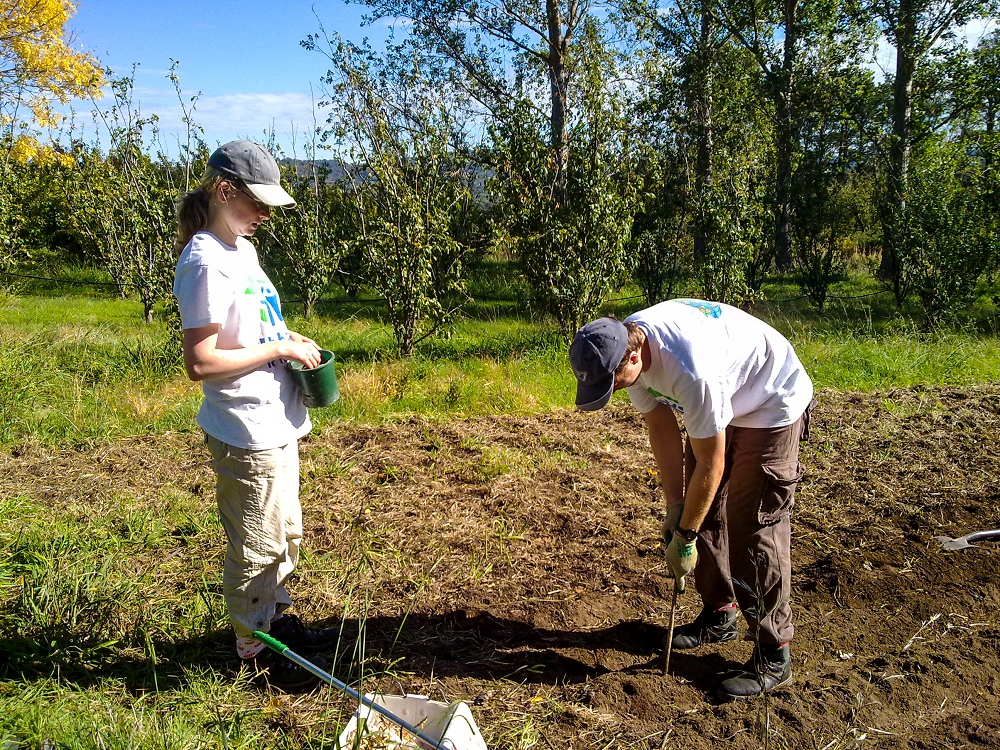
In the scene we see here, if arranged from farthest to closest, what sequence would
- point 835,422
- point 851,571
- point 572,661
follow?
point 835,422 → point 851,571 → point 572,661

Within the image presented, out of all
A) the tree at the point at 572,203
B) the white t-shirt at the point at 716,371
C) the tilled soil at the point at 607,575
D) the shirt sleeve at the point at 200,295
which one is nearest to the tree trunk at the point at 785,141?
the tree at the point at 572,203

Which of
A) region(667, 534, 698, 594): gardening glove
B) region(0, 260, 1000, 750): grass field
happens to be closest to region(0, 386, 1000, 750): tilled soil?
region(0, 260, 1000, 750): grass field

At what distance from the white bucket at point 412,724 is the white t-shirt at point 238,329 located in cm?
84

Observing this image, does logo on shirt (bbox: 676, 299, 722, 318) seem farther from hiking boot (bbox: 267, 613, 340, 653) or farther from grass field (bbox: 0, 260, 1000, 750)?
hiking boot (bbox: 267, 613, 340, 653)

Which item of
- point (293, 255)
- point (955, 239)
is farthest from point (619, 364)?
point (293, 255)

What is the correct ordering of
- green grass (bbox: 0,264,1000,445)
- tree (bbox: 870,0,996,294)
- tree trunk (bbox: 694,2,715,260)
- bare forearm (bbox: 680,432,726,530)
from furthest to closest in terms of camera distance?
tree (bbox: 870,0,996,294) < tree trunk (bbox: 694,2,715,260) < green grass (bbox: 0,264,1000,445) < bare forearm (bbox: 680,432,726,530)

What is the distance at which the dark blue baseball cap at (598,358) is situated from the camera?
1981 mm

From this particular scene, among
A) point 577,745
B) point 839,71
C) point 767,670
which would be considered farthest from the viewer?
point 839,71

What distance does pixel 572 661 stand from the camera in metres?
2.71

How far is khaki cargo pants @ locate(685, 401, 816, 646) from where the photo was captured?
7.82 feet

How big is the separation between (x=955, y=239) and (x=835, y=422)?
190 inches

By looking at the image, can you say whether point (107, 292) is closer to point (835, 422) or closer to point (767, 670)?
point (835, 422)

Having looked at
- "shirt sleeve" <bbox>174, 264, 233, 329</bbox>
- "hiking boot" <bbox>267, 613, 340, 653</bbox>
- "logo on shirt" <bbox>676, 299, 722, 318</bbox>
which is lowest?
"hiking boot" <bbox>267, 613, 340, 653</bbox>

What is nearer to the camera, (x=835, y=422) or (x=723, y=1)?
(x=835, y=422)
